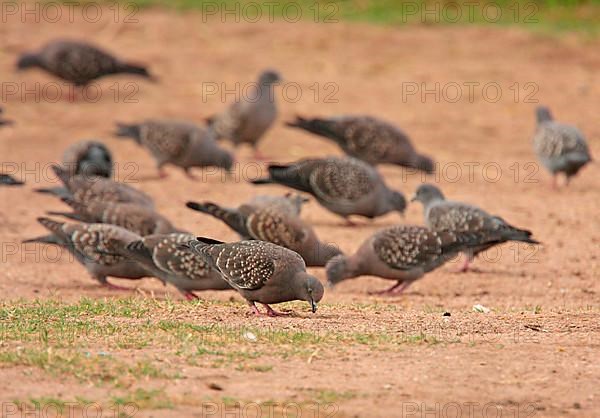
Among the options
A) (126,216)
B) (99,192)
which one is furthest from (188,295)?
(99,192)

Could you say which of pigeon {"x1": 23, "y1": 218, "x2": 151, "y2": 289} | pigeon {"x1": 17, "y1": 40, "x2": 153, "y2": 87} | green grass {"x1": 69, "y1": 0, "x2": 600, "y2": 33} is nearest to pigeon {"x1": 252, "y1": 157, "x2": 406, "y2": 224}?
pigeon {"x1": 23, "y1": 218, "x2": 151, "y2": 289}

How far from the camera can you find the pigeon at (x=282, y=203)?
1157 centimetres

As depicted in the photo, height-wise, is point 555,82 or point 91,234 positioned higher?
point 555,82

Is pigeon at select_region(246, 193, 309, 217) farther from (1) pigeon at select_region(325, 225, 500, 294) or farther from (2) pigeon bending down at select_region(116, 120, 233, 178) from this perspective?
(2) pigeon bending down at select_region(116, 120, 233, 178)

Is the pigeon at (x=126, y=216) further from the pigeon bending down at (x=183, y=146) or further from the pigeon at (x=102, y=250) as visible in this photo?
the pigeon bending down at (x=183, y=146)

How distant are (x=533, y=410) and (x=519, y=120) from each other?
1413 cm

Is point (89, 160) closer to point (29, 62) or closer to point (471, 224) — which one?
point (471, 224)

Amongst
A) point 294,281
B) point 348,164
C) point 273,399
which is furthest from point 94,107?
point 273,399

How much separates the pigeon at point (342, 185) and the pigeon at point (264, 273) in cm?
445

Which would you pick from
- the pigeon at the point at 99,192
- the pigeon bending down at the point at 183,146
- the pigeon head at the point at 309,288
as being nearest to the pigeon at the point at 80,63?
the pigeon bending down at the point at 183,146

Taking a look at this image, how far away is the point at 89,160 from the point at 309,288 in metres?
6.17

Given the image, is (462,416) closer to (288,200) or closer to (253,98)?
(288,200)

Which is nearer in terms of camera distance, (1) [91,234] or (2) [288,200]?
(1) [91,234]

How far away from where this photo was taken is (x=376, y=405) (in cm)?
651
